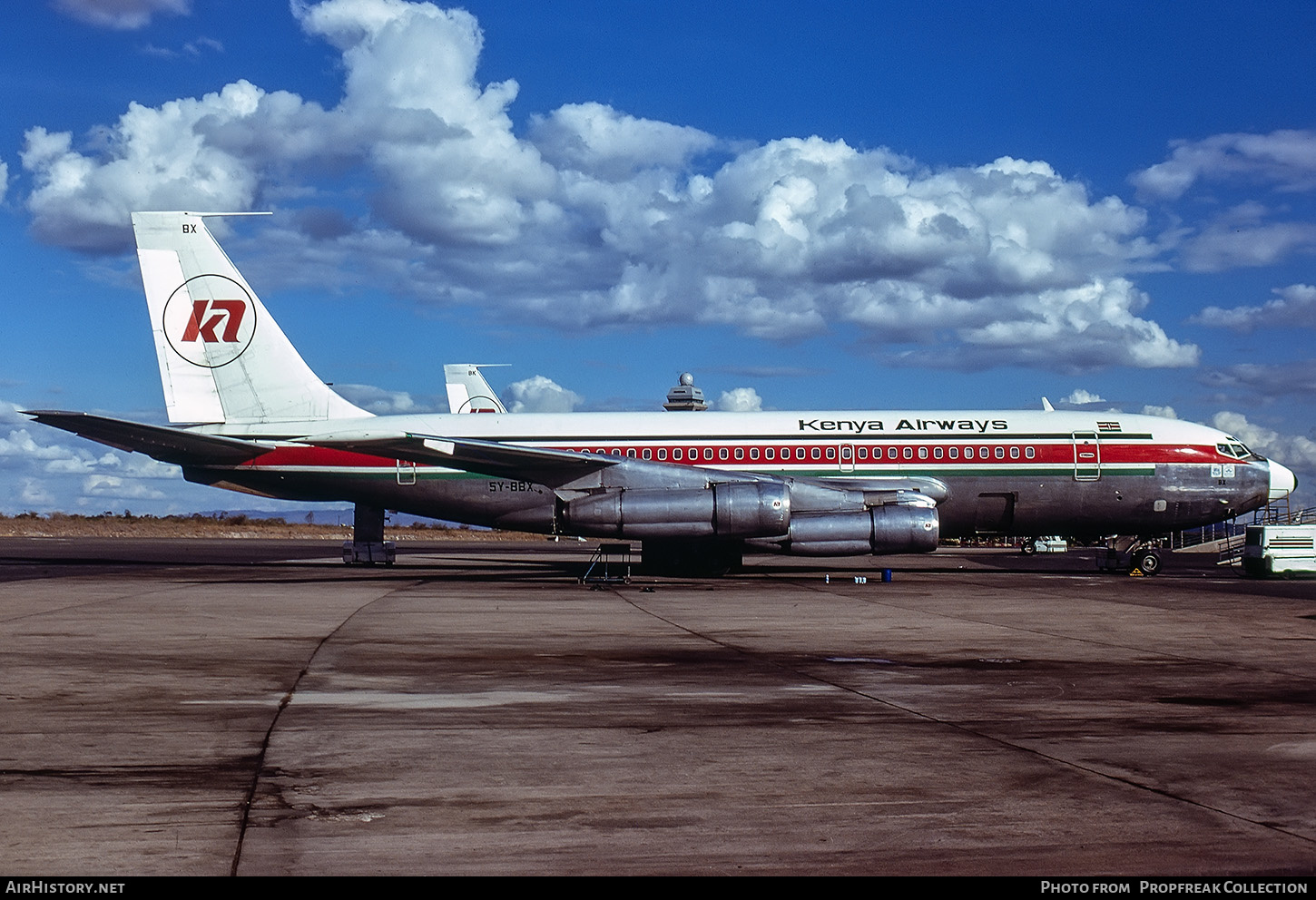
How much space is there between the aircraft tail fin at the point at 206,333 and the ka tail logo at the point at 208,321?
0.08ft

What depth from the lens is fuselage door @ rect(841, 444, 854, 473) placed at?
92.9 ft

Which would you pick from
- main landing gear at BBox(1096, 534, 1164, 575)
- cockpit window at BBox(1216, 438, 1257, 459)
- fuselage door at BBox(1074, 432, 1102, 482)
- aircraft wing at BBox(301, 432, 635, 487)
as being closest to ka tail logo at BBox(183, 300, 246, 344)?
aircraft wing at BBox(301, 432, 635, 487)

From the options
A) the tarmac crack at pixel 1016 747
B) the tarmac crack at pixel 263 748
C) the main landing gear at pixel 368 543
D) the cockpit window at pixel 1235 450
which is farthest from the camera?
the main landing gear at pixel 368 543

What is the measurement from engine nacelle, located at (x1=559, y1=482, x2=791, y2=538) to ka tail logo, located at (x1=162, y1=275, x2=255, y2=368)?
10.6m

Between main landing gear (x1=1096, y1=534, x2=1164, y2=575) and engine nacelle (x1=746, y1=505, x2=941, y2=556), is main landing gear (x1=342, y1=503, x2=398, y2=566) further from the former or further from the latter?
main landing gear (x1=1096, y1=534, x2=1164, y2=575)

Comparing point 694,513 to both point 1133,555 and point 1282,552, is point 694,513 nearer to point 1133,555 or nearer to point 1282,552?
point 1133,555

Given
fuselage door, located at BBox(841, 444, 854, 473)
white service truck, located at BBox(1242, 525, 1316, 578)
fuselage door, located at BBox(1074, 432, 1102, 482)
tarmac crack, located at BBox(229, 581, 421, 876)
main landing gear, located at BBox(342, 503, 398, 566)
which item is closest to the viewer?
tarmac crack, located at BBox(229, 581, 421, 876)

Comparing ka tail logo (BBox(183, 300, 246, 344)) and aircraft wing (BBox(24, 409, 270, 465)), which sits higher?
ka tail logo (BBox(183, 300, 246, 344))

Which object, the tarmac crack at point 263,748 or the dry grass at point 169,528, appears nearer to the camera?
the tarmac crack at point 263,748

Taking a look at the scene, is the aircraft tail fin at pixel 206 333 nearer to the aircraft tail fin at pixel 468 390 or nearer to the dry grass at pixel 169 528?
the aircraft tail fin at pixel 468 390

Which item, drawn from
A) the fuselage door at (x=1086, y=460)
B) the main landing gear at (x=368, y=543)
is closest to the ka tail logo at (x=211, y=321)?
the main landing gear at (x=368, y=543)

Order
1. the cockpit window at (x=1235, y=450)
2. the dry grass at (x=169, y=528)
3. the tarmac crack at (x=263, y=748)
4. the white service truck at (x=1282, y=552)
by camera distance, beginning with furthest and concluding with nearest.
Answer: the dry grass at (x=169, y=528) < the white service truck at (x=1282, y=552) < the cockpit window at (x=1235, y=450) < the tarmac crack at (x=263, y=748)

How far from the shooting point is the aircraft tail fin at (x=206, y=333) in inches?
1131

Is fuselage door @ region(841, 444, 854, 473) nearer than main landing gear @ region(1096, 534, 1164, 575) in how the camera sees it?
Yes
